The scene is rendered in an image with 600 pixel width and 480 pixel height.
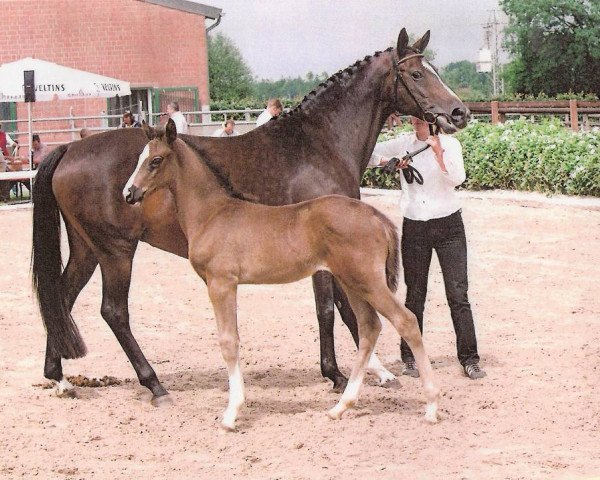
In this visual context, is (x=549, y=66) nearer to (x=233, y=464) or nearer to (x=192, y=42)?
(x=192, y=42)

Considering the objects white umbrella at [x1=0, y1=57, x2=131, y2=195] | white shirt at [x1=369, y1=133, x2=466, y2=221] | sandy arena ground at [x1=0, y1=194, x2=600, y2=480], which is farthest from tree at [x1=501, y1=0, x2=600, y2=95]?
white shirt at [x1=369, y1=133, x2=466, y2=221]

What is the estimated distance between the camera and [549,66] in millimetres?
53656

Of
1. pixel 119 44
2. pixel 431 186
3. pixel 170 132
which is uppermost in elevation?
pixel 119 44

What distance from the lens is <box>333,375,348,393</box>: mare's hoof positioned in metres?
6.95

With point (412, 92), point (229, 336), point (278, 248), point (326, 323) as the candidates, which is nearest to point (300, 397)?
point (326, 323)

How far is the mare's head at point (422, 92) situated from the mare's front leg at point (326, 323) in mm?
1279

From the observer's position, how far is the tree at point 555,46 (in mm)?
53281

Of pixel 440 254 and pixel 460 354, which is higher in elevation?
pixel 440 254

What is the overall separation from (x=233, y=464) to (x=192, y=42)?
29.4 meters

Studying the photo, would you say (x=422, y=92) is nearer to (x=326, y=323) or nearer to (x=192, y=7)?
(x=326, y=323)

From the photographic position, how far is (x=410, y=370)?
7.48 m

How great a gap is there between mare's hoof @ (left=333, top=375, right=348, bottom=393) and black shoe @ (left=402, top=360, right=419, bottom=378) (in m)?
0.65

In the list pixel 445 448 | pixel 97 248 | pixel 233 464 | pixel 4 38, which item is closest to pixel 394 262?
pixel 445 448

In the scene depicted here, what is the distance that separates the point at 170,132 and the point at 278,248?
37.0 inches
